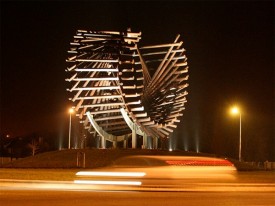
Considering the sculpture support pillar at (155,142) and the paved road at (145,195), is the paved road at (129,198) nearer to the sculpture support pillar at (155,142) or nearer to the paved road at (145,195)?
the paved road at (145,195)

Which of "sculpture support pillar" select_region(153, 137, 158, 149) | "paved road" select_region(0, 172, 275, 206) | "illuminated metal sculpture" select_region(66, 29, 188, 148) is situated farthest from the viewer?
"sculpture support pillar" select_region(153, 137, 158, 149)

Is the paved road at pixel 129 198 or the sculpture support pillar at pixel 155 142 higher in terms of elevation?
the sculpture support pillar at pixel 155 142

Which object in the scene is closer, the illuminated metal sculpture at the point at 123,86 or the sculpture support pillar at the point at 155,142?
the illuminated metal sculpture at the point at 123,86

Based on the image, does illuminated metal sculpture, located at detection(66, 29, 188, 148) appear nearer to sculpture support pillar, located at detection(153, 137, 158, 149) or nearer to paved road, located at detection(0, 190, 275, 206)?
sculpture support pillar, located at detection(153, 137, 158, 149)

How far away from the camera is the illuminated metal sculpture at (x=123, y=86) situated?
179 feet

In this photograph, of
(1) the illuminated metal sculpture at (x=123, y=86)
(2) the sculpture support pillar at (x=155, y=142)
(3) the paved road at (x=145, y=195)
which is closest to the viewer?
(3) the paved road at (x=145, y=195)

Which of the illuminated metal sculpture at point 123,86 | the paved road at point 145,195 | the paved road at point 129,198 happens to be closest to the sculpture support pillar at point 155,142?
the illuminated metal sculpture at point 123,86

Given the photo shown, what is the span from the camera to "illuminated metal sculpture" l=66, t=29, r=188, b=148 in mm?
54562

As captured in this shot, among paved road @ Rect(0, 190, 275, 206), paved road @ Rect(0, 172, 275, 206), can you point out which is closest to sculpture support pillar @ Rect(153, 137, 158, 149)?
paved road @ Rect(0, 172, 275, 206)

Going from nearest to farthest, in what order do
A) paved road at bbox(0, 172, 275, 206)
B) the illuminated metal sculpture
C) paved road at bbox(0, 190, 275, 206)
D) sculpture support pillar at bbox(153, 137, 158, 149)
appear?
paved road at bbox(0, 190, 275, 206)
paved road at bbox(0, 172, 275, 206)
the illuminated metal sculpture
sculpture support pillar at bbox(153, 137, 158, 149)

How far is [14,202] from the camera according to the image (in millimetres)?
14914

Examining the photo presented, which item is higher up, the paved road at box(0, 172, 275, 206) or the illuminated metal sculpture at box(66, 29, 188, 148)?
the illuminated metal sculpture at box(66, 29, 188, 148)

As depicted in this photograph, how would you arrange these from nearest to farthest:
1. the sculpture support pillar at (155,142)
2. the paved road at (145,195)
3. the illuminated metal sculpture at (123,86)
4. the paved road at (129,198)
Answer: the paved road at (129,198) < the paved road at (145,195) < the illuminated metal sculpture at (123,86) < the sculpture support pillar at (155,142)

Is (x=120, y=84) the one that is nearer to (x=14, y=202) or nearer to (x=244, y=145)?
(x=244, y=145)
